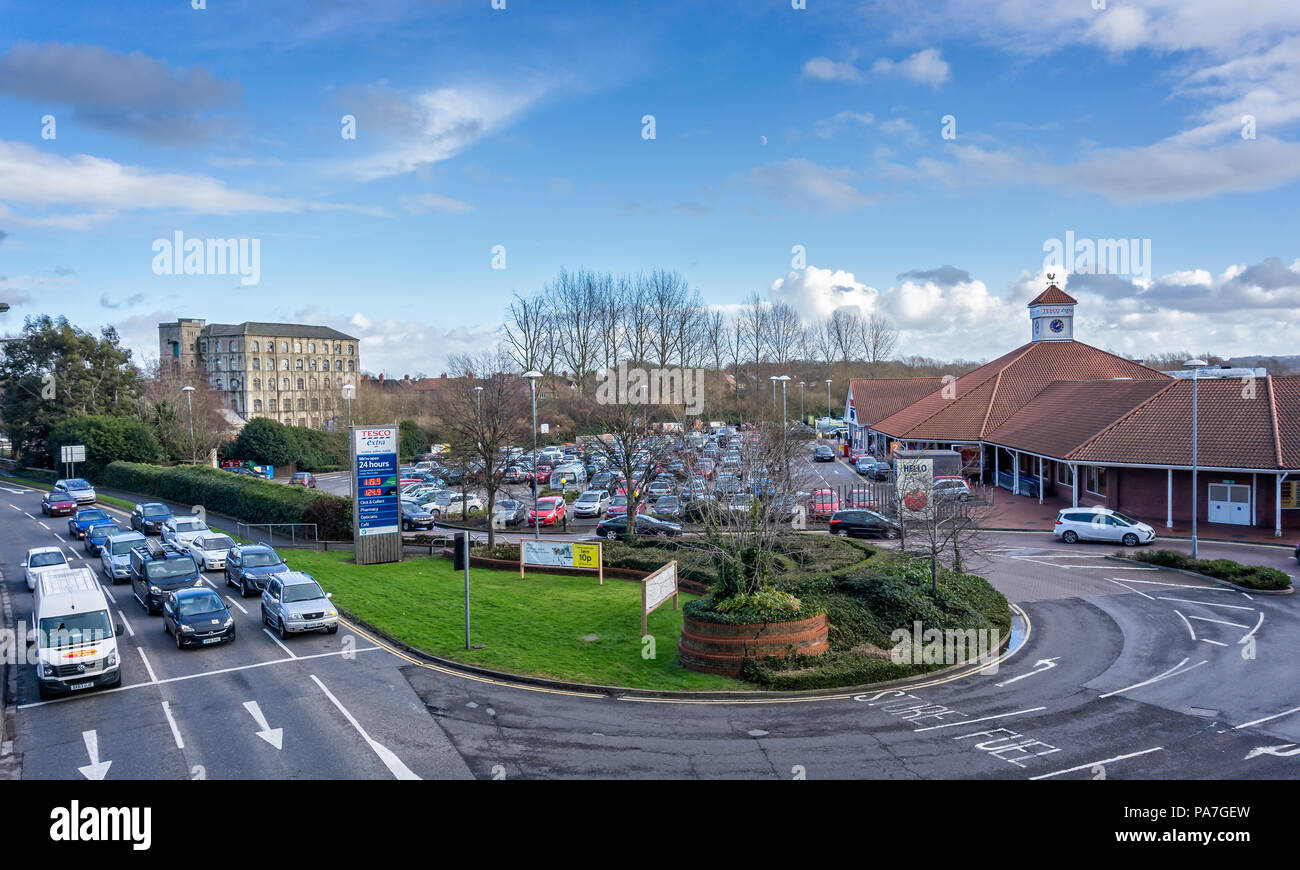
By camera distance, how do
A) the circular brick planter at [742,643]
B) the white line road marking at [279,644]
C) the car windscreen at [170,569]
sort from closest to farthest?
the circular brick planter at [742,643] → the white line road marking at [279,644] → the car windscreen at [170,569]

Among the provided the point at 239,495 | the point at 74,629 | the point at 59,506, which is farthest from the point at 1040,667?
the point at 59,506

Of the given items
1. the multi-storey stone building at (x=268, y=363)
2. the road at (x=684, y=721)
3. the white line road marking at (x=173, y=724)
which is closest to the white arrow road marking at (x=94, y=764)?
the road at (x=684, y=721)

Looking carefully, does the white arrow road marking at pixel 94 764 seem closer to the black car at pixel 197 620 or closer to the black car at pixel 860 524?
the black car at pixel 197 620

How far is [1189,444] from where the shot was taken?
112 ft

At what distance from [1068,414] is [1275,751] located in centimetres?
3328

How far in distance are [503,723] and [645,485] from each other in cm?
2045

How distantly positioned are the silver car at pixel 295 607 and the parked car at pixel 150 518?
19.2m

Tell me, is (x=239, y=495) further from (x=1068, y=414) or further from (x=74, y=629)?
(x=1068, y=414)

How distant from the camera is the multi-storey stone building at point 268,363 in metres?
104

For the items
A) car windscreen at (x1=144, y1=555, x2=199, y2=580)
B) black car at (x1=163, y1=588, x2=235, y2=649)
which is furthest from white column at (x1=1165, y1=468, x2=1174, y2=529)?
car windscreen at (x1=144, y1=555, x2=199, y2=580)

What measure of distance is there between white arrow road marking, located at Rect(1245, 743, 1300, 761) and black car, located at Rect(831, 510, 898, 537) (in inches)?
799

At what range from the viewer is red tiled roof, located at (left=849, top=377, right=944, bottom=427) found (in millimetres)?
70375

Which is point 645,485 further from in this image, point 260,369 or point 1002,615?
point 260,369

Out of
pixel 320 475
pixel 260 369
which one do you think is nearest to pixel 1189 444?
pixel 320 475
